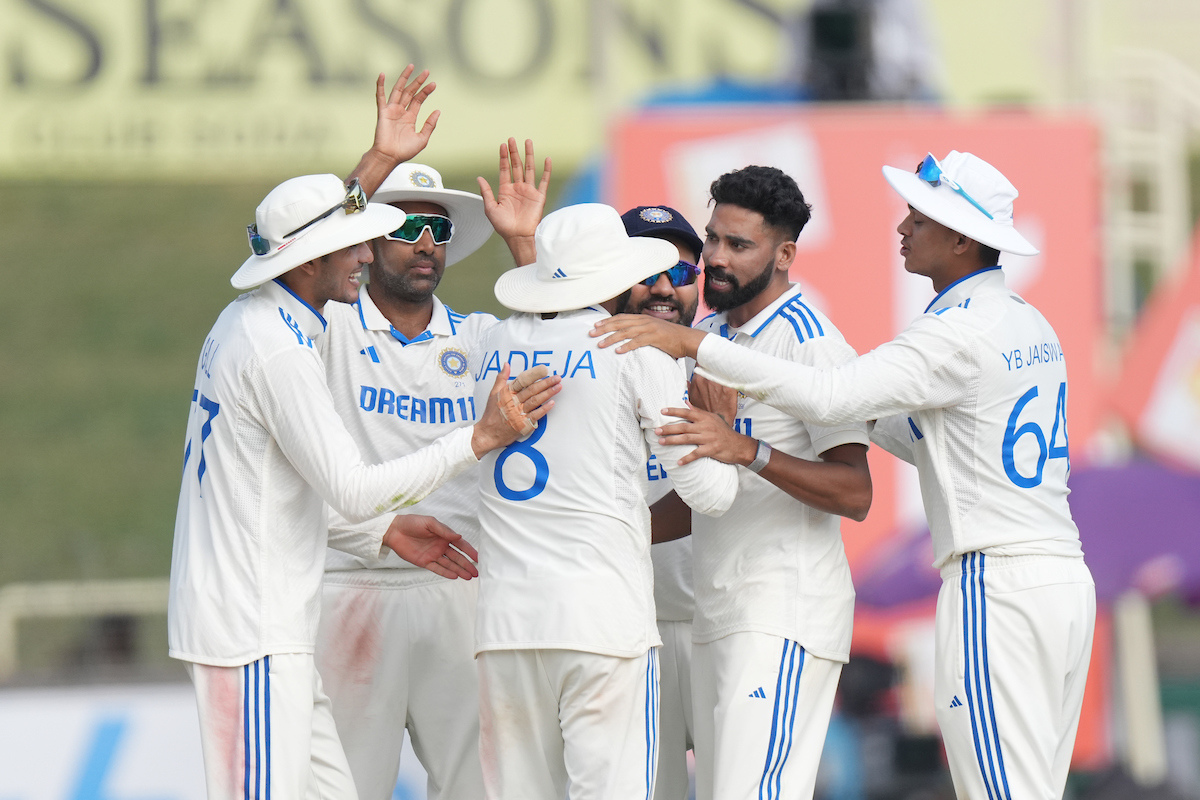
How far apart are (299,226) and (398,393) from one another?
86cm

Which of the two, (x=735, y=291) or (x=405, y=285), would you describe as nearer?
(x=735, y=291)

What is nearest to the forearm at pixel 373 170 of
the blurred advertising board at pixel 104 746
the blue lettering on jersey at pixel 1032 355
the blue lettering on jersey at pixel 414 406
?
the blue lettering on jersey at pixel 414 406

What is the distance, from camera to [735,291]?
14.5 ft

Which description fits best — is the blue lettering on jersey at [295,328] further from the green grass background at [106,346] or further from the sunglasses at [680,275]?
the green grass background at [106,346]

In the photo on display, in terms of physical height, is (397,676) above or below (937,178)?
below

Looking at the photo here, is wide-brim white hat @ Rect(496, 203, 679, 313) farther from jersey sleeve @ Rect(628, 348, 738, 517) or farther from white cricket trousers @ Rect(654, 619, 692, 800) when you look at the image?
white cricket trousers @ Rect(654, 619, 692, 800)

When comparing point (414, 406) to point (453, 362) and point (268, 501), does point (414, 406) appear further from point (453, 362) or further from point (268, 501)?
point (268, 501)

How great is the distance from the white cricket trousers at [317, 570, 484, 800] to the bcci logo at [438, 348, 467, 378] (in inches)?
27.3

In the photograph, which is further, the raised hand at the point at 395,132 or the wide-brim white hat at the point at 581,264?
the raised hand at the point at 395,132

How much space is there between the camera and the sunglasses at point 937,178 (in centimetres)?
430

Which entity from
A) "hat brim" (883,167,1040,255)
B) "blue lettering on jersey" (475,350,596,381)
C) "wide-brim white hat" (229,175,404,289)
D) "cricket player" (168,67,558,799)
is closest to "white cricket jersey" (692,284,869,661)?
"hat brim" (883,167,1040,255)

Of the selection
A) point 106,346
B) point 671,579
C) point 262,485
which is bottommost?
point 671,579

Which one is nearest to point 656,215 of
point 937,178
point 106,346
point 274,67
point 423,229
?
point 423,229

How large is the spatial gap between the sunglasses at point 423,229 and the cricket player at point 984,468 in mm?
1175
